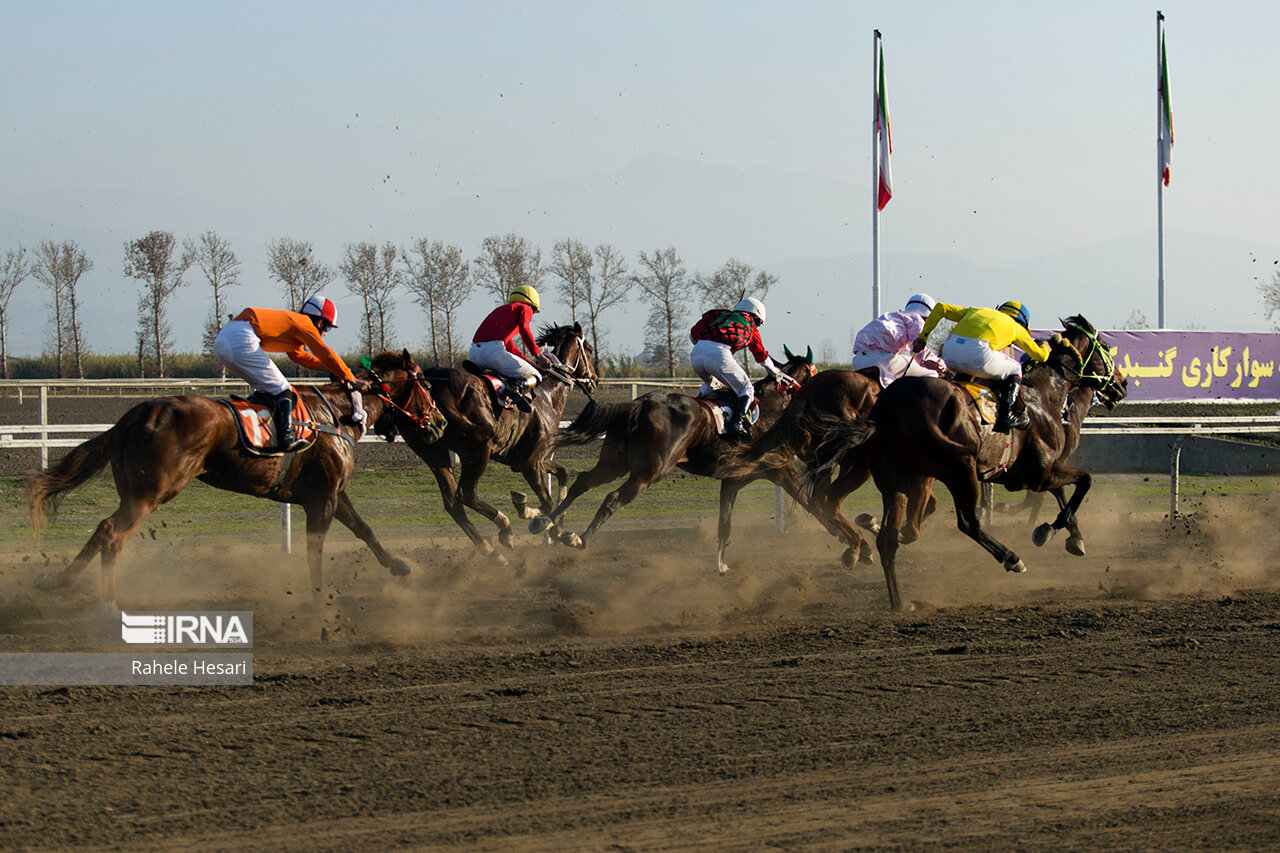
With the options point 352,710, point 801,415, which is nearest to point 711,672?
point 352,710

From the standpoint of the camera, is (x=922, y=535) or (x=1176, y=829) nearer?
(x=1176, y=829)

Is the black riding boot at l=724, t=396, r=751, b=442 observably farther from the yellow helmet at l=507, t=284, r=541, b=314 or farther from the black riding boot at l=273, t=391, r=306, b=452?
the black riding boot at l=273, t=391, r=306, b=452

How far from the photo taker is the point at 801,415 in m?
8.67

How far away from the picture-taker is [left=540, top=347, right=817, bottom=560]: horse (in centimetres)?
925

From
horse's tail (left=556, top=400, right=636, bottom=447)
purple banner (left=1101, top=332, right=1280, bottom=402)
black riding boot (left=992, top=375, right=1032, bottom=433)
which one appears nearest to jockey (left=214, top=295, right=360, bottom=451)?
horse's tail (left=556, top=400, right=636, bottom=447)

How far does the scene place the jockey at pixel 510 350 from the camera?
10.5m

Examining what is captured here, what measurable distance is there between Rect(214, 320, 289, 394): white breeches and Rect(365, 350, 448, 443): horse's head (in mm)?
1289

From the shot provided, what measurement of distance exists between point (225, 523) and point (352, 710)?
26.1ft

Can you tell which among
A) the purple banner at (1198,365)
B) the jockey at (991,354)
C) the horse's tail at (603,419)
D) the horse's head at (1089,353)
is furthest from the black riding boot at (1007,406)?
the purple banner at (1198,365)

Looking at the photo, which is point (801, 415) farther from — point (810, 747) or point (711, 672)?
point (810, 747)

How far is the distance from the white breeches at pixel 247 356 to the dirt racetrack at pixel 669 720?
1572 millimetres

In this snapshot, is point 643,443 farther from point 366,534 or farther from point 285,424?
point 285,424

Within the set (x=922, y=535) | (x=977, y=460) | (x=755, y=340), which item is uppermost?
(x=755, y=340)

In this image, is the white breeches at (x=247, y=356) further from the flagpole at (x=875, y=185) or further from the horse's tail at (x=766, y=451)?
the flagpole at (x=875, y=185)
